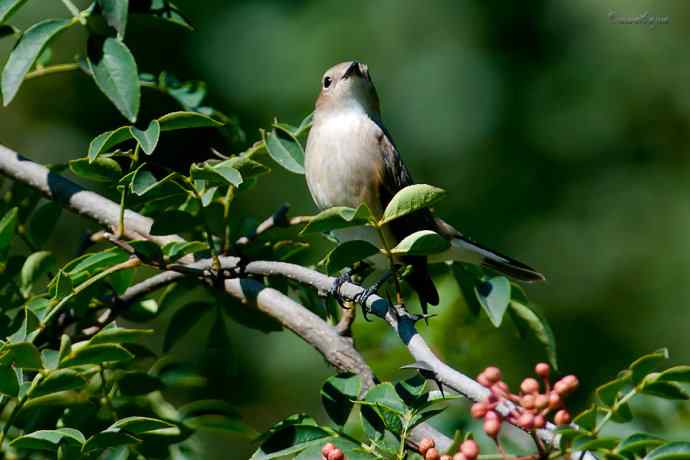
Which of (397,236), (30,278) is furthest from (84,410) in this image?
(397,236)

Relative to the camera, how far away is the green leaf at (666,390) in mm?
1816

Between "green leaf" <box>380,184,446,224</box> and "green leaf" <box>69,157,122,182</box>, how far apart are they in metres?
0.74

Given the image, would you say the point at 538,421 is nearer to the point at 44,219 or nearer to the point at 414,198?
the point at 414,198

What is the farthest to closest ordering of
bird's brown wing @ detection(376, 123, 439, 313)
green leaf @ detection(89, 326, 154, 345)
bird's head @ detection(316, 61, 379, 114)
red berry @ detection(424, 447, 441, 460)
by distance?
1. bird's head @ detection(316, 61, 379, 114)
2. bird's brown wing @ detection(376, 123, 439, 313)
3. green leaf @ detection(89, 326, 154, 345)
4. red berry @ detection(424, 447, 441, 460)

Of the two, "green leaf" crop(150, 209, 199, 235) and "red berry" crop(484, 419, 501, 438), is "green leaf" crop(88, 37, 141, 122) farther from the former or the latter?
"red berry" crop(484, 419, 501, 438)

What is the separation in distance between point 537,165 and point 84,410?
4.61m

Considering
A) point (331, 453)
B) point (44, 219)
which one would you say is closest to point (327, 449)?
point (331, 453)

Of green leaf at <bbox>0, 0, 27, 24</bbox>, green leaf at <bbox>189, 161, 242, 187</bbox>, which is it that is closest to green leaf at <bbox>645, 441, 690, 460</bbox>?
green leaf at <bbox>189, 161, 242, 187</bbox>

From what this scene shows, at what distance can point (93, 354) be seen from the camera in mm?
2111

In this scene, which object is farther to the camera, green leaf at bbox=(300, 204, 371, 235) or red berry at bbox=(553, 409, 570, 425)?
green leaf at bbox=(300, 204, 371, 235)

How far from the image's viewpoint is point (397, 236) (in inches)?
134

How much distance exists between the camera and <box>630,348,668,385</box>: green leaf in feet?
5.87

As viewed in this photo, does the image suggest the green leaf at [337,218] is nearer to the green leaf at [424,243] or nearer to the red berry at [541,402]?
the green leaf at [424,243]

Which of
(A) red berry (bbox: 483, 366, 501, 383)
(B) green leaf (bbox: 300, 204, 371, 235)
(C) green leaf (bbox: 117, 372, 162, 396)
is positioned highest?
(B) green leaf (bbox: 300, 204, 371, 235)
